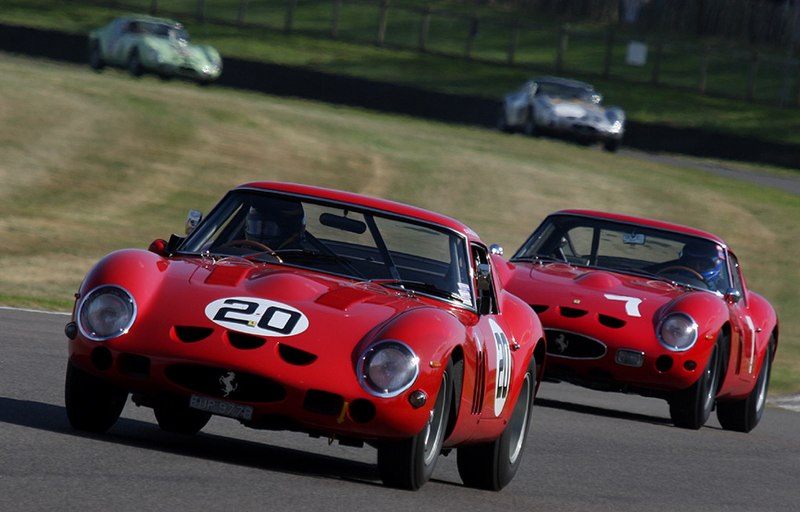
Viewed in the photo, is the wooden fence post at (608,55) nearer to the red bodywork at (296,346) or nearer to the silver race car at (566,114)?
the silver race car at (566,114)

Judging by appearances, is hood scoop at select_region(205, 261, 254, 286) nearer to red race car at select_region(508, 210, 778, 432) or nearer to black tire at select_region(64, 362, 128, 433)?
black tire at select_region(64, 362, 128, 433)

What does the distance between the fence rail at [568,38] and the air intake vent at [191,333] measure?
137ft

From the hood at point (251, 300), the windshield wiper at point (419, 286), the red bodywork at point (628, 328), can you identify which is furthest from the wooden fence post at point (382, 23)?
the hood at point (251, 300)

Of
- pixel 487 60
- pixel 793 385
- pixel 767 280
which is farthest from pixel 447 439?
pixel 487 60

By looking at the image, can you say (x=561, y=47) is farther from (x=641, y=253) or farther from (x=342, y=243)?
(x=342, y=243)

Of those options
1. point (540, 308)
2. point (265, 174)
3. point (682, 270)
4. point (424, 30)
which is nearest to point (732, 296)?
point (682, 270)

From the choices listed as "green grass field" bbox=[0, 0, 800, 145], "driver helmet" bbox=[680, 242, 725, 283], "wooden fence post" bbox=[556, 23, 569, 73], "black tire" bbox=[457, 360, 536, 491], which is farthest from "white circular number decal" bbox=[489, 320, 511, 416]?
"wooden fence post" bbox=[556, 23, 569, 73]

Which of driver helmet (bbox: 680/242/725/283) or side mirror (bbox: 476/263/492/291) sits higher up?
side mirror (bbox: 476/263/492/291)

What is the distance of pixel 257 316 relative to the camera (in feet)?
21.8

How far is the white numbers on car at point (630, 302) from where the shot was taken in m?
11.4

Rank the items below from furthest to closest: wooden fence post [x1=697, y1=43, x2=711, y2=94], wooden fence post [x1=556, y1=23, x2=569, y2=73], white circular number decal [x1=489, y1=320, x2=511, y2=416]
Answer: wooden fence post [x1=556, y1=23, x2=569, y2=73], wooden fence post [x1=697, y1=43, x2=711, y2=94], white circular number decal [x1=489, y1=320, x2=511, y2=416]

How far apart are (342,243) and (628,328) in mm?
3995

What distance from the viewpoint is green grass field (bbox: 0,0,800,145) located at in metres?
45.9

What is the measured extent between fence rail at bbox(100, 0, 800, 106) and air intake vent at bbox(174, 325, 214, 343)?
41896mm
